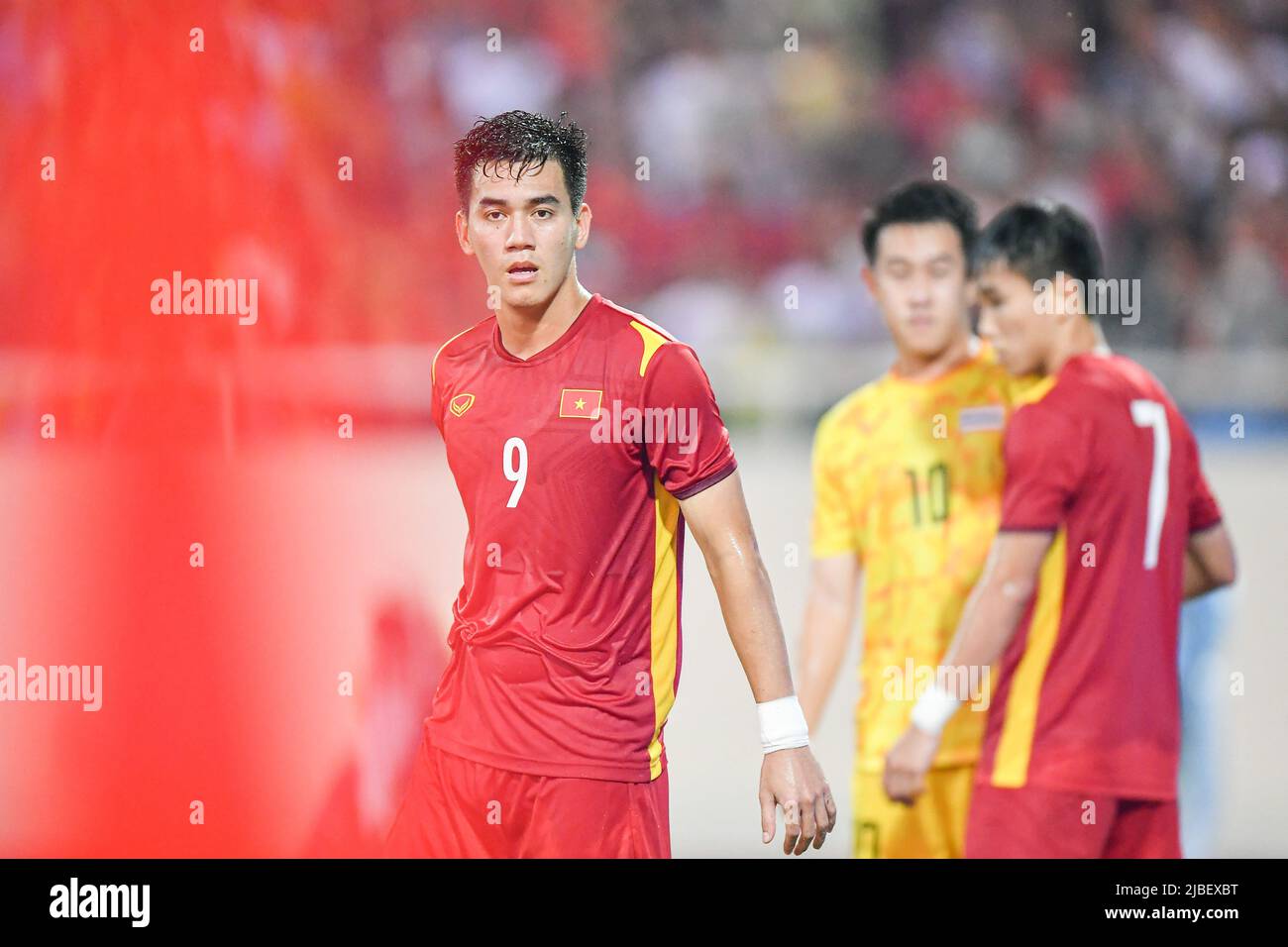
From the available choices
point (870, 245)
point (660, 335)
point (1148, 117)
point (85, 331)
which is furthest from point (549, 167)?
point (1148, 117)

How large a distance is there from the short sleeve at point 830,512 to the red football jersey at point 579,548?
119cm

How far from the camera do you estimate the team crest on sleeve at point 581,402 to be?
2.87m

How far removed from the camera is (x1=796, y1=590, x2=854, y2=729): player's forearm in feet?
13.2

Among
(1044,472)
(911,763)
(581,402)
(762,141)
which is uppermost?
(762,141)

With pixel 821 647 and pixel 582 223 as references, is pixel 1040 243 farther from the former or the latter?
pixel 582 223

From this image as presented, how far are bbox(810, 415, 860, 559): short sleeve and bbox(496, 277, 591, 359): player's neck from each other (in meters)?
1.32

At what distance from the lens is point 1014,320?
154 inches

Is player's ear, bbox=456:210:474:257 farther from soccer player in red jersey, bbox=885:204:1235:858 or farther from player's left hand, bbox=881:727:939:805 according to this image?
player's left hand, bbox=881:727:939:805

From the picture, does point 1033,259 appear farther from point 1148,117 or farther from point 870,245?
point 1148,117

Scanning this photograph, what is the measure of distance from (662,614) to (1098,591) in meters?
1.26

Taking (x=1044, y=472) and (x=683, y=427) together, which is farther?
(x=1044, y=472)

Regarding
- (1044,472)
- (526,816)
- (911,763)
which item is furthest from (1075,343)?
(526,816)

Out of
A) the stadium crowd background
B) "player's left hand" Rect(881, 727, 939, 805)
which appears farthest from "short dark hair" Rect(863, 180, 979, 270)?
"player's left hand" Rect(881, 727, 939, 805)
